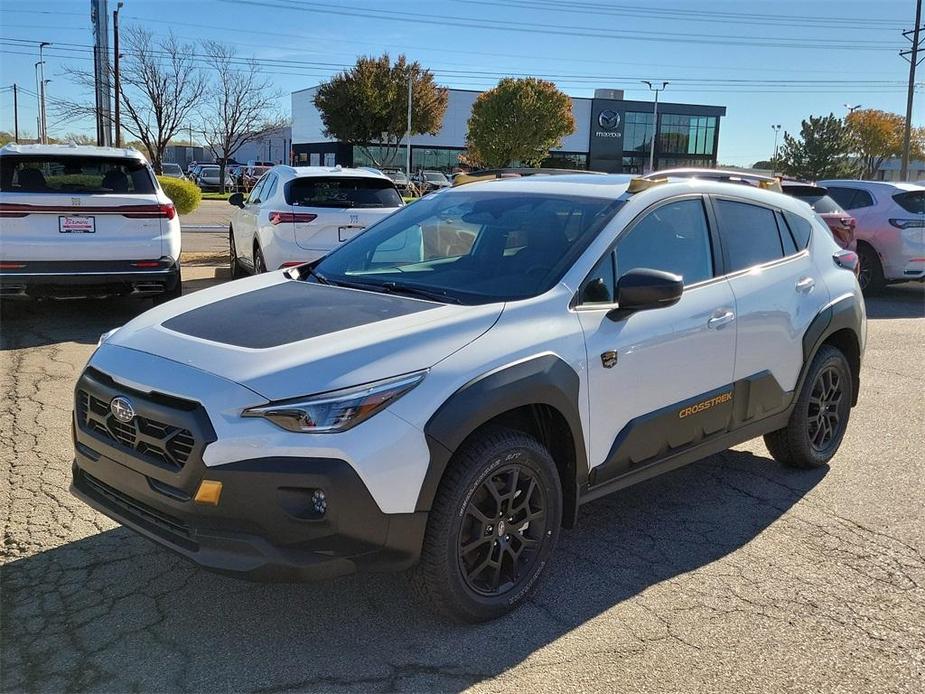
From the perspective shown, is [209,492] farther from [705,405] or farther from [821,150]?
[821,150]

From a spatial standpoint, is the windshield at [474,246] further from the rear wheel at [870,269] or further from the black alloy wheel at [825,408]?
the rear wheel at [870,269]

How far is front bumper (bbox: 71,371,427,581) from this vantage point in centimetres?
272

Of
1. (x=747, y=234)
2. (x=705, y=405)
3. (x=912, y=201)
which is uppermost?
(x=912, y=201)

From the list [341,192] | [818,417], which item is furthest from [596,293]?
[341,192]

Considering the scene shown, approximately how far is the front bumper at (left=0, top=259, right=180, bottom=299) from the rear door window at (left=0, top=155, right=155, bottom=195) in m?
0.75

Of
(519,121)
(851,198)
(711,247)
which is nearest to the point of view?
(711,247)

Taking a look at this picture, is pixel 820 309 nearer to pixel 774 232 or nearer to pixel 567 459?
pixel 774 232

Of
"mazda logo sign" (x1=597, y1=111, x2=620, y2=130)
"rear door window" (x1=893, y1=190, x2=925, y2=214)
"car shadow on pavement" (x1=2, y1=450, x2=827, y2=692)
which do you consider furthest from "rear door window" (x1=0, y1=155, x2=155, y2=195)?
"mazda logo sign" (x1=597, y1=111, x2=620, y2=130)

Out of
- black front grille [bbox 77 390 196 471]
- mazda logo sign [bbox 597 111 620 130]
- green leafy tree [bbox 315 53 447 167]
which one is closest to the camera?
black front grille [bbox 77 390 196 471]

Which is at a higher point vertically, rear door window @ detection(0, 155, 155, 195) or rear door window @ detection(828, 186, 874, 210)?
rear door window @ detection(828, 186, 874, 210)

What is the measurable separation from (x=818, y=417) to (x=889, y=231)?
894 cm

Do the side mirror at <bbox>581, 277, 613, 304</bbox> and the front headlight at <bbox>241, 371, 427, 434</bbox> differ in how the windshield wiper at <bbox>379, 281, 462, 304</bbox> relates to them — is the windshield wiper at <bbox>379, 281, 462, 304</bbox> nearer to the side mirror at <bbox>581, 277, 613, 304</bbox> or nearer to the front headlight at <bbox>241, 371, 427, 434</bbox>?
the side mirror at <bbox>581, 277, 613, 304</bbox>

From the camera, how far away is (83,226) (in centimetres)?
808

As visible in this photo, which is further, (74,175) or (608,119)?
(608,119)
